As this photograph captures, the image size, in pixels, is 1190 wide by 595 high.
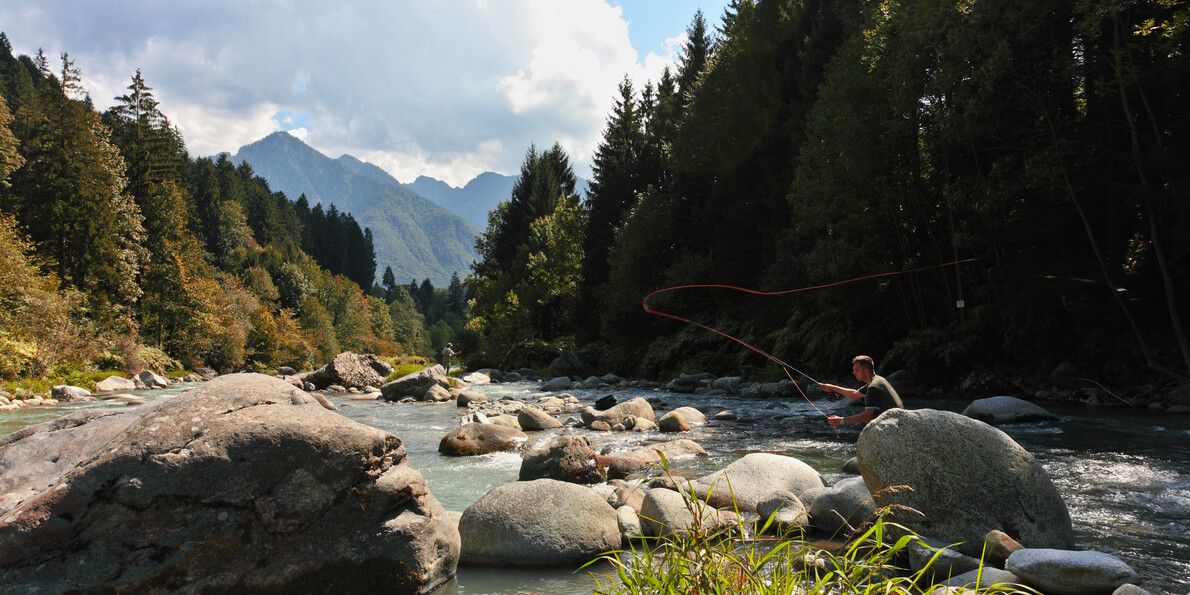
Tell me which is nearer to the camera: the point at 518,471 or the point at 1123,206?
the point at 518,471

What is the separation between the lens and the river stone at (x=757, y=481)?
6367 mm

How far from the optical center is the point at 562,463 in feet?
25.0

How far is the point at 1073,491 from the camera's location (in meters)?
6.79

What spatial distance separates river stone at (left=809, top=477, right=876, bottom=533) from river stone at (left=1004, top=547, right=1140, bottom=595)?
1522 millimetres

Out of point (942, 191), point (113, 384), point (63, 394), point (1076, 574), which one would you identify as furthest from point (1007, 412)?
point (113, 384)

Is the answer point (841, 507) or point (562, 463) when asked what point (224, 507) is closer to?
point (562, 463)

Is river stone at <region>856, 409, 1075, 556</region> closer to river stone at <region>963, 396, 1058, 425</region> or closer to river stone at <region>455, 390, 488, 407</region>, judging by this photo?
river stone at <region>963, 396, 1058, 425</region>

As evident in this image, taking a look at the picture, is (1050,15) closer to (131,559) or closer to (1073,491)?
(1073,491)

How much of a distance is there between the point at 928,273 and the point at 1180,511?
48.7 ft

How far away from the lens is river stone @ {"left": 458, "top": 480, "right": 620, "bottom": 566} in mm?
4867

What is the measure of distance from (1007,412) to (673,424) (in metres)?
6.32

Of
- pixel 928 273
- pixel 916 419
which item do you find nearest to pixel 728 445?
pixel 916 419

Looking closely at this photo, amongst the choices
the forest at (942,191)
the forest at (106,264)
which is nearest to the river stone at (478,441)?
the forest at (942,191)

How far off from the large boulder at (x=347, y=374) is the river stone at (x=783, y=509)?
74.9 ft
